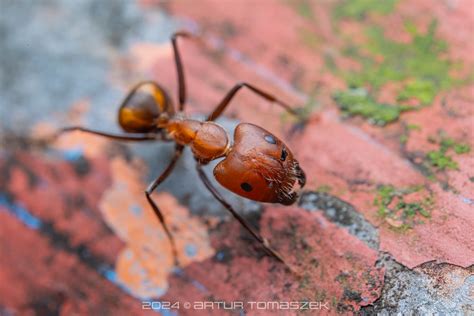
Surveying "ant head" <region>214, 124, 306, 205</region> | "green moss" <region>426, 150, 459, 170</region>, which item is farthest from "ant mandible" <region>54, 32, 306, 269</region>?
"green moss" <region>426, 150, 459, 170</region>

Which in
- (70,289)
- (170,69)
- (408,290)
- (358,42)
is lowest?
(70,289)

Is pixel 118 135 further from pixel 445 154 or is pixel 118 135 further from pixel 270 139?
pixel 445 154

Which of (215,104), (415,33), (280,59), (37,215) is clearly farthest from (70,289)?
(415,33)

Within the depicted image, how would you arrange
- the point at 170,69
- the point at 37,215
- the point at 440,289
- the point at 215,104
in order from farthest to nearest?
the point at 170,69 < the point at 215,104 < the point at 37,215 < the point at 440,289

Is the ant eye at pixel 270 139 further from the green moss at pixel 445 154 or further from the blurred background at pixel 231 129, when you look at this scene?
the green moss at pixel 445 154

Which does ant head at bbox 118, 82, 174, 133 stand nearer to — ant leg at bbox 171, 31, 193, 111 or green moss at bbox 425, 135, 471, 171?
ant leg at bbox 171, 31, 193, 111

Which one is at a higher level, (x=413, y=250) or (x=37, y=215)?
(x=413, y=250)

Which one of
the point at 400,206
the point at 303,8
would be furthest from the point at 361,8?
the point at 400,206

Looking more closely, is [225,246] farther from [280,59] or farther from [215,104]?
[280,59]
